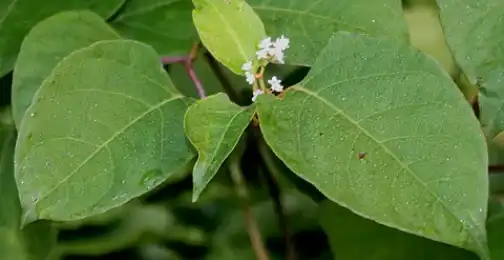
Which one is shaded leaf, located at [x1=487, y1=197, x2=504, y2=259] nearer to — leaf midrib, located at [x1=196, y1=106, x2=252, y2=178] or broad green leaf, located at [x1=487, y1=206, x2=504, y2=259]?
broad green leaf, located at [x1=487, y1=206, x2=504, y2=259]

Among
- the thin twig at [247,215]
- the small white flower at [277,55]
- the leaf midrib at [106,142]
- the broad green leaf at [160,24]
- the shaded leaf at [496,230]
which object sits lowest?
the thin twig at [247,215]

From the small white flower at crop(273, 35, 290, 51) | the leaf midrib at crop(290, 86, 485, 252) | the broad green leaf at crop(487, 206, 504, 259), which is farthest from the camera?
the broad green leaf at crop(487, 206, 504, 259)

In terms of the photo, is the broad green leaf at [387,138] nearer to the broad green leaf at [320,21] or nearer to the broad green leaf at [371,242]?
the broad green leaf at [320,21]

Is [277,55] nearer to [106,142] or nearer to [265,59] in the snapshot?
[265,59]

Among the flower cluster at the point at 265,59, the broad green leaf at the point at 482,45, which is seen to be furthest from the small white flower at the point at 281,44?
the broad green leaf at the point at 482,45

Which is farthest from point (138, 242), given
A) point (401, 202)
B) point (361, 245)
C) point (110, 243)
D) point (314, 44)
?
point (401, 202)

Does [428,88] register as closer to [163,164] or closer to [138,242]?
[163,164]

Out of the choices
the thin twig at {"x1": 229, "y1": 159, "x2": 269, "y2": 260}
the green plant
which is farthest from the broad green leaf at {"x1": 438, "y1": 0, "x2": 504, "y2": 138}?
the thin twig at {"x1": 229, "y1": 159, "x2": 269, "y2": 260}
